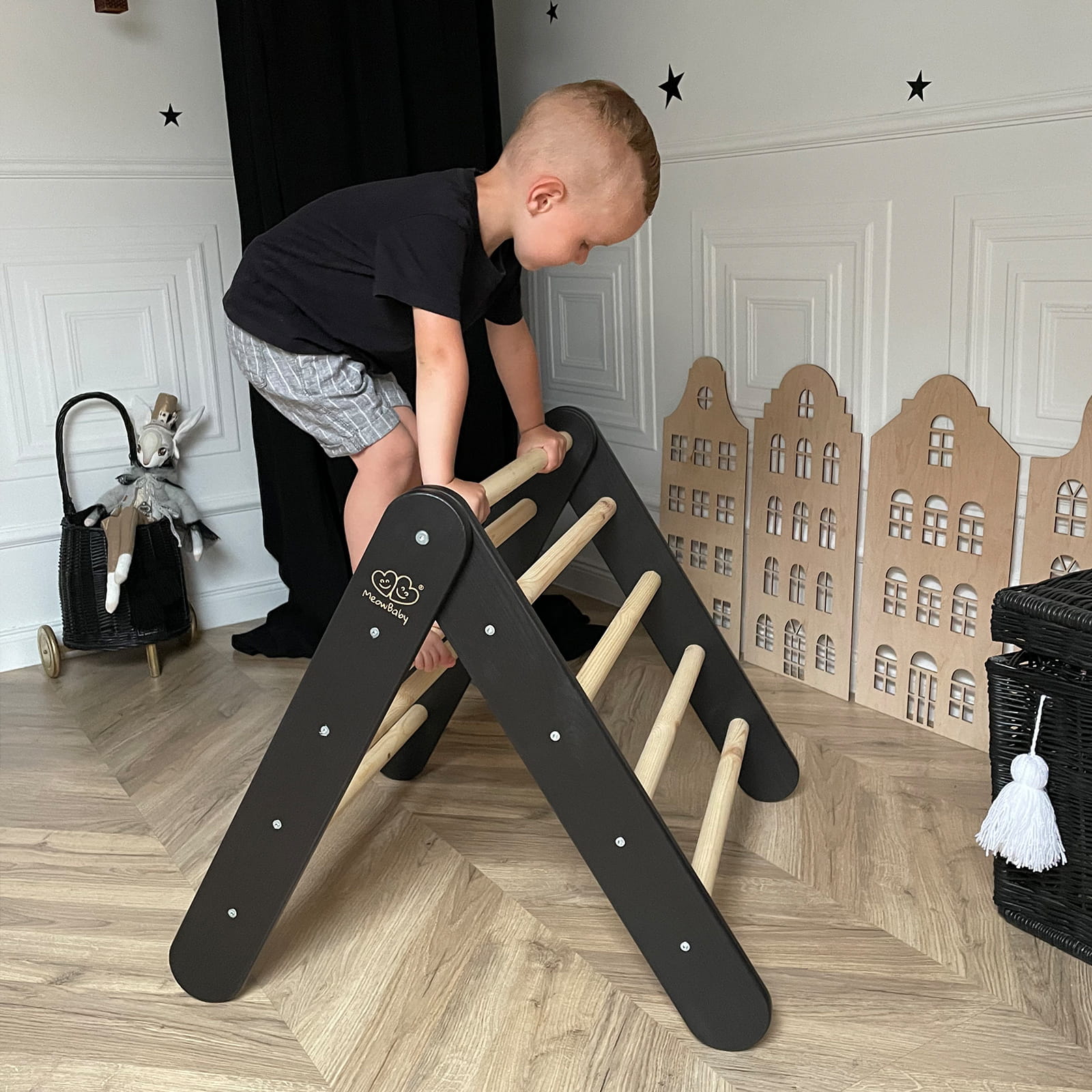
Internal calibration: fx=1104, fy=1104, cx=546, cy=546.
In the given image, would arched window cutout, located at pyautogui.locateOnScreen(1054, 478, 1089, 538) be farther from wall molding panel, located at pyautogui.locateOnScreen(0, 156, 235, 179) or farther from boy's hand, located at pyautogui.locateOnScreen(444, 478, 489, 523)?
wall molding panel, located at pyautogui.locateOnScreen(0, 156, 235, 179)

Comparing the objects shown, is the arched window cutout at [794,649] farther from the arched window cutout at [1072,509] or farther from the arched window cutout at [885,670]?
the arched window cutout at [1072,509]

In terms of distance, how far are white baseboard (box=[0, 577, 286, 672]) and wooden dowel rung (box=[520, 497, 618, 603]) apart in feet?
4.33

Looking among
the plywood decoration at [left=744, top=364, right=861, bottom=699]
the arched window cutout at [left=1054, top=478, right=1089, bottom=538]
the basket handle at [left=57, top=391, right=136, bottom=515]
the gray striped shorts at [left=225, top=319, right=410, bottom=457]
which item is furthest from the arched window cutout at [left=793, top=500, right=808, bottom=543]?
the basket handle at [left=57, top=391, right=136, bottom=515]

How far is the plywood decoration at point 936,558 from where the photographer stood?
6.02 ft

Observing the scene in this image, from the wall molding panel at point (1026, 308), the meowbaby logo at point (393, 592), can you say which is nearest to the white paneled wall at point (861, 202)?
the wall molding panel at point (1026, 308)

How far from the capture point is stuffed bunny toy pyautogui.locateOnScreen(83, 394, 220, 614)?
2.31m

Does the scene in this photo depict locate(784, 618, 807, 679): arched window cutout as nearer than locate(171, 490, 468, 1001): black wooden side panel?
No

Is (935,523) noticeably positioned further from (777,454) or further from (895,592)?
(777,454)

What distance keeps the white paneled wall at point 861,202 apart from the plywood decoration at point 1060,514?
0.04 m

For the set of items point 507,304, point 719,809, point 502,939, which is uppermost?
point 507,304

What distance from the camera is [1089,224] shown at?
1652 mm

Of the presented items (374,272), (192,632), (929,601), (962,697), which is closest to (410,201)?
(374,272)

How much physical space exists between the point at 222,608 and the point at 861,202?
172 cm

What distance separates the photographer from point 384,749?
1.50m
